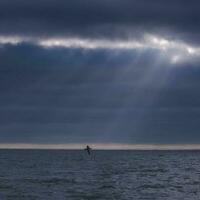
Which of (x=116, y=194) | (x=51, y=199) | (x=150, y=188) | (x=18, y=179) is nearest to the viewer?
(x=51, y=199)

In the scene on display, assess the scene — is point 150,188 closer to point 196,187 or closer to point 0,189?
point 196,187

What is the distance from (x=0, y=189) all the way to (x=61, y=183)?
7853 millimetres

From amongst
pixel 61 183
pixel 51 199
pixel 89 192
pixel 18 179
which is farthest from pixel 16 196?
pixel 18 179

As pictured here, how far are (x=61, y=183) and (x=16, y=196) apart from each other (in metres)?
12.1

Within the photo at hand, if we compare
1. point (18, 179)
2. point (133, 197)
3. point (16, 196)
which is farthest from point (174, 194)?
point (18, 179)

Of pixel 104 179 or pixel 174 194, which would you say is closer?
pixel 174 194

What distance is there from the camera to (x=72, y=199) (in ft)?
146

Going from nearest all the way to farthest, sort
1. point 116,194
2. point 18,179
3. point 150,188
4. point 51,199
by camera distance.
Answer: point 51,199, point 116,194, point 150,188, point 18,179

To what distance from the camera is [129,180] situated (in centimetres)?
6341

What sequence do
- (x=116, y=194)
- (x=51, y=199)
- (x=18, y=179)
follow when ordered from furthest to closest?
(x=18, y=179) → (x=116, y=194) → (x=51, y=199)

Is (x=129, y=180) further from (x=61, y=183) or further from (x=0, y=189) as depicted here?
(x=0, y=189)

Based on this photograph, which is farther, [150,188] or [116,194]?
[150,188]

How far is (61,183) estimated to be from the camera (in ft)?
188

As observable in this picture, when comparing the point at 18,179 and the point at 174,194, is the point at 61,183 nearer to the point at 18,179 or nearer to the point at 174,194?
the point at 18,179
